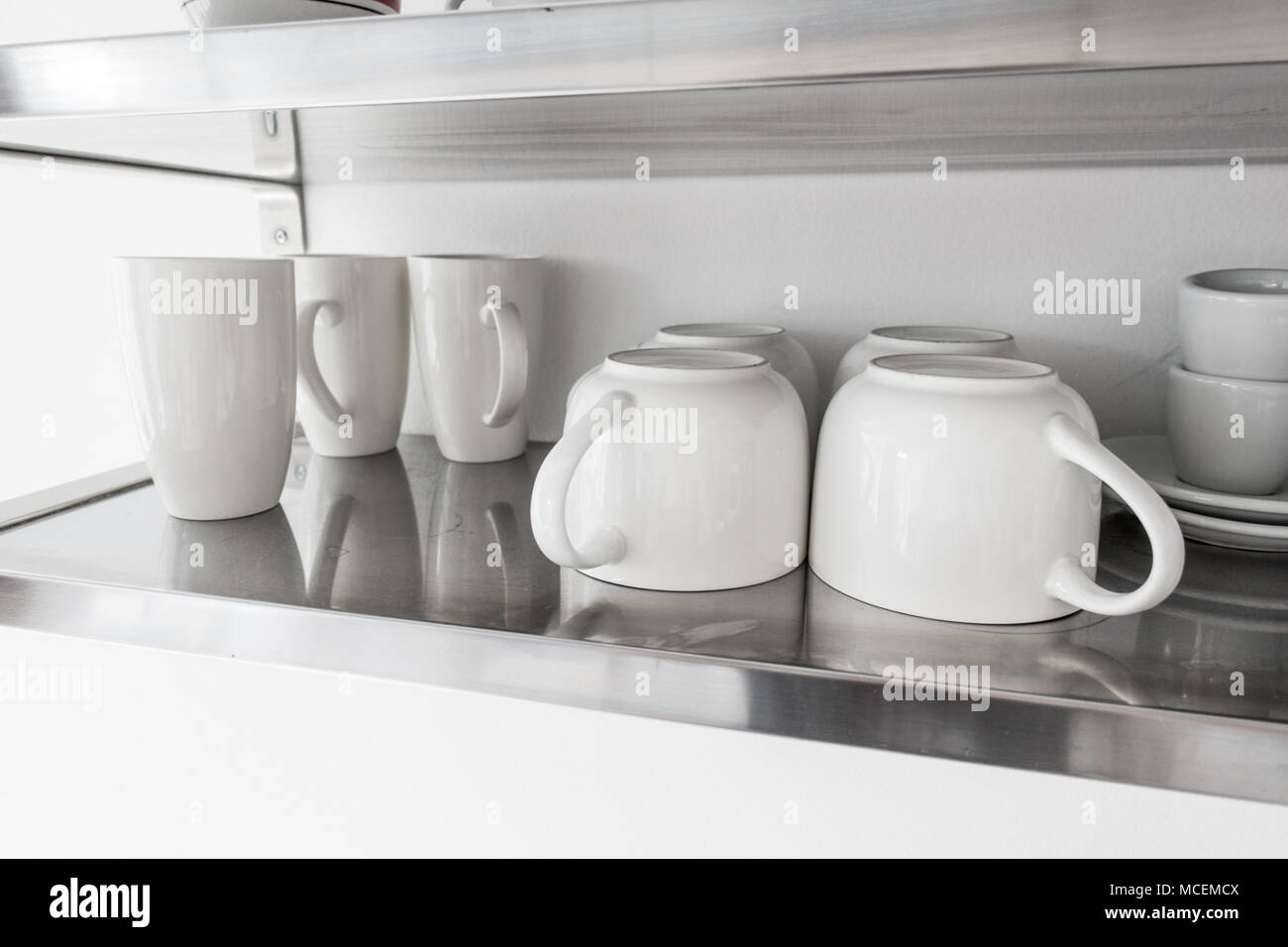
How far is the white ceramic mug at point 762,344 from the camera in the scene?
636 millimetres

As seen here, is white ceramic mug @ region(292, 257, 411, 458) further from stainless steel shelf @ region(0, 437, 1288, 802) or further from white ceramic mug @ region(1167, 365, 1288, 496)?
white ceramic mug @ region(1167, 365, 1288, 496)

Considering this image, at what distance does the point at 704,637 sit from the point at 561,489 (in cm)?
10

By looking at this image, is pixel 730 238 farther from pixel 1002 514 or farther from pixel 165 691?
pixel 165 691

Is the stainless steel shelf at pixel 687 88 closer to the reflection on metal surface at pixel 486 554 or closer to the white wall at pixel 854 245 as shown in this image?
the white wall at pixel 854 245

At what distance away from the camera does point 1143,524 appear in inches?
16.6

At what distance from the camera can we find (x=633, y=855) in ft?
1.83

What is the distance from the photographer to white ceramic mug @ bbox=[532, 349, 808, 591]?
1.59ft

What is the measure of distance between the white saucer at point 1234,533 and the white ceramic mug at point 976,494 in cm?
13

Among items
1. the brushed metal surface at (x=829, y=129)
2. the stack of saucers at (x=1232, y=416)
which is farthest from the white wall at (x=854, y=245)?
the stack of saucers at (x=1232, y=416)

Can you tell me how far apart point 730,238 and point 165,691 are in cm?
54

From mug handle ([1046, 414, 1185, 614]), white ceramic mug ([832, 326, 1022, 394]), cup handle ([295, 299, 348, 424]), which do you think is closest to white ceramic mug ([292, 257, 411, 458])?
cup handle ([295, 299, 348, 424])

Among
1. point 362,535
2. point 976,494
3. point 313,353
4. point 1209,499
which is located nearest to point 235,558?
point 362,535

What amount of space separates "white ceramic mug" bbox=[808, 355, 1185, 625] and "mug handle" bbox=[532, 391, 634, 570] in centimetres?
13

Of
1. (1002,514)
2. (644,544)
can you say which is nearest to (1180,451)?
(1002,514)
